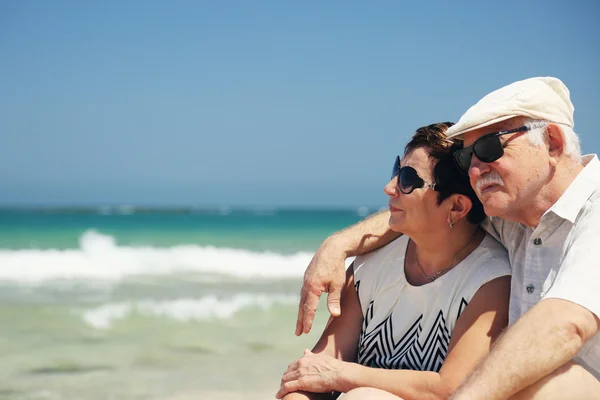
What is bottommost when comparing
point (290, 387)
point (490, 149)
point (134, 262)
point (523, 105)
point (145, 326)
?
point (145, 326)

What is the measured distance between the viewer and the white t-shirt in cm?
289

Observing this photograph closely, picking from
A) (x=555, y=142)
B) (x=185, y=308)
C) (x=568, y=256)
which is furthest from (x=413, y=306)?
(x=185, y=308)

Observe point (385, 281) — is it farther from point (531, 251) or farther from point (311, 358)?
point (531, 251)

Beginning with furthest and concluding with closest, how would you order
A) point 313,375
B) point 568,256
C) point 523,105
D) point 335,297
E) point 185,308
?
1. point 185,308
2. point 335,297
3. point 313,375
4. point 523,105
5. point 568,256

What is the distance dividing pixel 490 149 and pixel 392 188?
50 cm

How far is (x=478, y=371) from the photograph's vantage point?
7.79ft

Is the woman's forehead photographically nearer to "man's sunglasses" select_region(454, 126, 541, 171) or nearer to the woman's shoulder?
"man's sunglasses" select_region(454, 126, 541, 171)

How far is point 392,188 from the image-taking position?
3.04m

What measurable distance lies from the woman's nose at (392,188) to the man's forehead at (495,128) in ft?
1.25

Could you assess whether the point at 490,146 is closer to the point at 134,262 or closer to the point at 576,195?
the point at 576,195

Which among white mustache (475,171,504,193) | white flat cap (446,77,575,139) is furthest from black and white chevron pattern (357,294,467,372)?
white flat cap (446,77,575,139)

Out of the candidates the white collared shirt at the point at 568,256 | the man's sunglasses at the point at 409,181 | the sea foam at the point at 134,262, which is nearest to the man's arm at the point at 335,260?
the man's sunglasses at the point at 409,181

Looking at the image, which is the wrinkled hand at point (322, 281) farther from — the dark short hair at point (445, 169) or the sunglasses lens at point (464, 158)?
the sunglasses lens at point (464, 158)

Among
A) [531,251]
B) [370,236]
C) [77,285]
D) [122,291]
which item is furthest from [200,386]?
[77,285]
